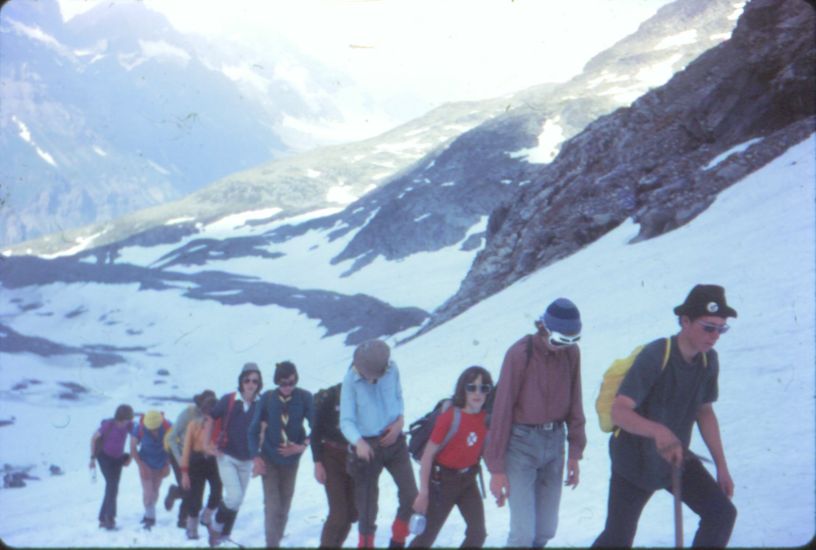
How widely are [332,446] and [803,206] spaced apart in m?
12.5

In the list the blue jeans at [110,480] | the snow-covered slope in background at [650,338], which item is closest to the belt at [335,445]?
the snow-covered slope in background at [650,338]

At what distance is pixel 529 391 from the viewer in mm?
5418

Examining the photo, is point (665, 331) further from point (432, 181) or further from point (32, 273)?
point (32, 273)

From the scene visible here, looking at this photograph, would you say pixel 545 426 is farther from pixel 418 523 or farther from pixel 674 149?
pixel 674 149

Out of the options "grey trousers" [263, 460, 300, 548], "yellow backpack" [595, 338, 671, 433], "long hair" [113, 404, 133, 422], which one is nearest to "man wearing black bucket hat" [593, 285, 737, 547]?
"yellow backpack" [595, 338, 671, 433]

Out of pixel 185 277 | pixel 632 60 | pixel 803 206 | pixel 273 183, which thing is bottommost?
pixel 803 206

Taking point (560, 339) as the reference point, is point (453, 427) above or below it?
below

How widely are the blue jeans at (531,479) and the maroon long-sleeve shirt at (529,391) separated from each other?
3.6 inches

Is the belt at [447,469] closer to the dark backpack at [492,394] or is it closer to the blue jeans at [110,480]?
the dark backpack at [492,394]

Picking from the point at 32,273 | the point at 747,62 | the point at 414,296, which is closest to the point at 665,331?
the point at 747,62

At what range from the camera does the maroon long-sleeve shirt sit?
17.6ft

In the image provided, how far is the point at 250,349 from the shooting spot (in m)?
66.6

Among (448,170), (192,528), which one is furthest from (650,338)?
(448,170)

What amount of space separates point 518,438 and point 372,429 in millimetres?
1453
